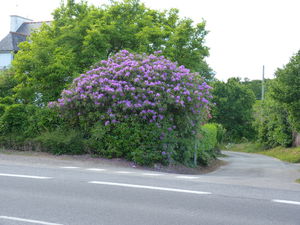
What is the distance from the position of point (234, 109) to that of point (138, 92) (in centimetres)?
4827

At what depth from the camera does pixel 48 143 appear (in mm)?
18984

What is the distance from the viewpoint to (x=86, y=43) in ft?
70.7

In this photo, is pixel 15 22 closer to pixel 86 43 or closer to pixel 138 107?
pixel 86 43

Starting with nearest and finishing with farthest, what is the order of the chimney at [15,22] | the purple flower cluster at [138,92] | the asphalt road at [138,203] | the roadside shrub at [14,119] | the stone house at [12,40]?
1. the asphalt road at [138,203]
2. the purple flower cluster at [138,92]
3. the roadside shrub at [14,119]
4. the stone house at [12,40]
5. the chimney at [15,22]

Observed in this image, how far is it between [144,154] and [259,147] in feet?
126

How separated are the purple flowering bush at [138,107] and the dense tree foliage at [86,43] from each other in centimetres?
276

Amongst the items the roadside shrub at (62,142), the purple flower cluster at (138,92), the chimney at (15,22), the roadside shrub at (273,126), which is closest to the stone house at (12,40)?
the chimney at (15,22)

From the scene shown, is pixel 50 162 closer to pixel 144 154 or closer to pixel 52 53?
pixel 144 154

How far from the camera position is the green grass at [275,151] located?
3527cm

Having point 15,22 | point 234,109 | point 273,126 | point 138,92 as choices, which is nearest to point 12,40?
point 15,22

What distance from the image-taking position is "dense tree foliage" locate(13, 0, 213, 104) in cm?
2106

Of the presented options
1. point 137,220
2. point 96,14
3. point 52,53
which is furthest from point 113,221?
point 96,14

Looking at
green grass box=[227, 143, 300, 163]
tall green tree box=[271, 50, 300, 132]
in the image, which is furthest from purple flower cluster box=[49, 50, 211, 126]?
green grass box=[227, 143, 300, 163]

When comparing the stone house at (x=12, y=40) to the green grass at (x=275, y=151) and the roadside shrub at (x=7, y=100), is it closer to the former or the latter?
the roadside shrub at (x=7, y=100)
